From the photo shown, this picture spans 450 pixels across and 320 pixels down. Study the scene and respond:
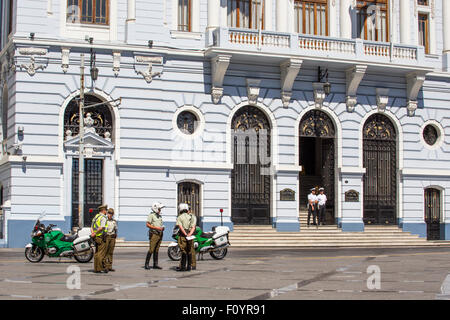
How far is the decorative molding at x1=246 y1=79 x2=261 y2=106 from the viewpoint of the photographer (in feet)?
117

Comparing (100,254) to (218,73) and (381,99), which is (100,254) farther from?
(381,99)

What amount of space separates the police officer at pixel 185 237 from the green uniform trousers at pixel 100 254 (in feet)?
6.67

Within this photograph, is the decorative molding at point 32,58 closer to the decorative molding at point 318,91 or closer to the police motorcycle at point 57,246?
the police motorcycle at point 57,246

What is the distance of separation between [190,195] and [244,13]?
30.1 feet

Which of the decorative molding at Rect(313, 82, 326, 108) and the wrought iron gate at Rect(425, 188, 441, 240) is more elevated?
the decorative molding at Rect(313, 82, 326, 108)

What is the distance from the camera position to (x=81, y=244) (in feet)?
76.7

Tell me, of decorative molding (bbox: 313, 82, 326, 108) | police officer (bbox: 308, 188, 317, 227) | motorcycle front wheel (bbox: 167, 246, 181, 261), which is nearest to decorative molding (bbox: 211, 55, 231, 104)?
decorative molding (bbox: 313, 82, 326, 108)

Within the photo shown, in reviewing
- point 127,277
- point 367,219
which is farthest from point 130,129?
point 127,277

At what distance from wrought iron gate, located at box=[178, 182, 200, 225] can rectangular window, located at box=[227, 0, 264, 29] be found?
7.96 meters

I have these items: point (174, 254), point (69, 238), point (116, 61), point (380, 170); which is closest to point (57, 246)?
point (69, 238)

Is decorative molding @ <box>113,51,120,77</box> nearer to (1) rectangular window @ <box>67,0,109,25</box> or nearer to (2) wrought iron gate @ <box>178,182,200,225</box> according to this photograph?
(1) rectangular window @ <box>67,0,109,25</box>

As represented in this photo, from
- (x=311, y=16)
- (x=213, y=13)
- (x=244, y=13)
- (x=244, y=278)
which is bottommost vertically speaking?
(x=244, y=278)

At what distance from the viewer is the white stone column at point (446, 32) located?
129 feet
